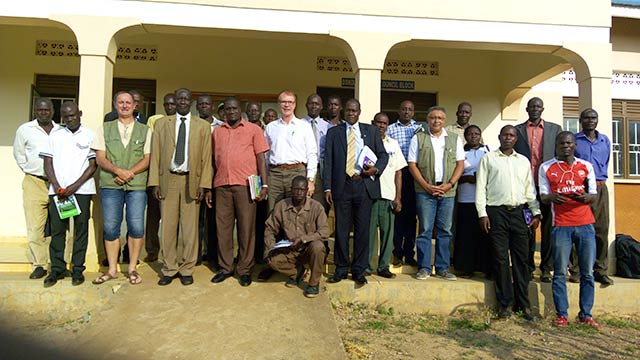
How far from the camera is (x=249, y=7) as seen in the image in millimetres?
5457

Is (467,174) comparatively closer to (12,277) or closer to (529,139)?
(529,139)

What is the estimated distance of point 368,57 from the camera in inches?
218

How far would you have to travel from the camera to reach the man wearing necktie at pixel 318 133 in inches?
200

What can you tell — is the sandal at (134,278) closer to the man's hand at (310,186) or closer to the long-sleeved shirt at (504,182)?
the man's hand at (310,186)

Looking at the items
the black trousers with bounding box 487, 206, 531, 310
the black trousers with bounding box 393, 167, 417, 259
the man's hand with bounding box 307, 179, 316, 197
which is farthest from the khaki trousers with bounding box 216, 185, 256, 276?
the black trousers with bounding box 487, 206, 531, 310

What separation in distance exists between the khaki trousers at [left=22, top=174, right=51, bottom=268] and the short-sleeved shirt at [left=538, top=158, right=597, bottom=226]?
5158 millimetres

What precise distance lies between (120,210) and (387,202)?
2.78m

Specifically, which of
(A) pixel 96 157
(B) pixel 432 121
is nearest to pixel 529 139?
(B) pixel 432 121

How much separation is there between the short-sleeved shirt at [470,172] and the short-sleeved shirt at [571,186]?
734 millimetres

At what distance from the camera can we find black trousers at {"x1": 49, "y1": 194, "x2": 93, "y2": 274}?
4.64 metres

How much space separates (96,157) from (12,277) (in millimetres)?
1662

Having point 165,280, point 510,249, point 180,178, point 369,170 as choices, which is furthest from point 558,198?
point 165,280

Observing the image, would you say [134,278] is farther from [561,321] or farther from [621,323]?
[621,323]

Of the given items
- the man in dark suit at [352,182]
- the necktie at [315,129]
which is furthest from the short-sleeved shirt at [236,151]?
the man in dark suit at [352,182]
